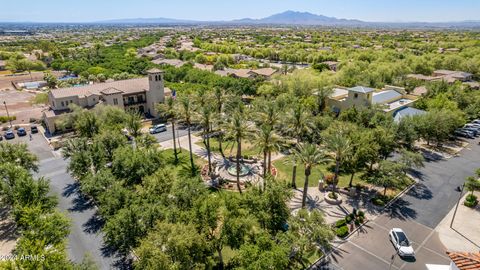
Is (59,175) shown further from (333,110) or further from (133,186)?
(333,110)

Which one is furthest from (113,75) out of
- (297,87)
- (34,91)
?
(297,87)

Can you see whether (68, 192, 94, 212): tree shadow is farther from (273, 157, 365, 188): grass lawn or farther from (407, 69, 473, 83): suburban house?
(407, 69, 473, 83): suburban house

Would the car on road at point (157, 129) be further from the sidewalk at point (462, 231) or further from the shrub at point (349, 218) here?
the sidewalk at point (462, 231)

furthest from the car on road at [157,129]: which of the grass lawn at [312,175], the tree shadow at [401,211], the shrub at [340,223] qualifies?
the tree shadow at [401,211]

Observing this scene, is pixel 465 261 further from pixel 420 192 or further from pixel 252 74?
pixel 252 74

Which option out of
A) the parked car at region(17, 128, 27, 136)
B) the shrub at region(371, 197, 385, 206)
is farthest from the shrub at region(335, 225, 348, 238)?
the parked car at region(17, 128, 27, 136)

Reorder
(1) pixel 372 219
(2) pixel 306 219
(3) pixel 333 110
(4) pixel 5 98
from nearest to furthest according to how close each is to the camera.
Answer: (2) pixel 306 219 < (1) pixel 372 219 < (3) pixel 333 110 < (4) pixel 5 98
